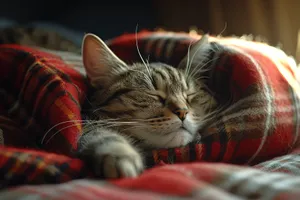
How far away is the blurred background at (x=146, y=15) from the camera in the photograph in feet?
5.85

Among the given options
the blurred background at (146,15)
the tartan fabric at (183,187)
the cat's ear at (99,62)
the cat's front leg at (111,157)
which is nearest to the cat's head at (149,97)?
the cat's ear at (99,62)

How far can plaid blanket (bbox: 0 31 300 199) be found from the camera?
67 cm

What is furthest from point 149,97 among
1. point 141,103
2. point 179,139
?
point 179,139

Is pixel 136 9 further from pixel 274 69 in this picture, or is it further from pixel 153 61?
pixel 274 69

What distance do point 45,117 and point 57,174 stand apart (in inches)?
11.1

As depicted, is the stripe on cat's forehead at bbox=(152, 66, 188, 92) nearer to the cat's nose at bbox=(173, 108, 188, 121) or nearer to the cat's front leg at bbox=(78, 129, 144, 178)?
the cat's nose at bbox=(173, 108, 188, 121)

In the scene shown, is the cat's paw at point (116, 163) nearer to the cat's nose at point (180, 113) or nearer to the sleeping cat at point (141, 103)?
the sleeping cat at point (141, 103)

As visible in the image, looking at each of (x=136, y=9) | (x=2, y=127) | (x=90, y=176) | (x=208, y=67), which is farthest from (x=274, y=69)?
(x=136, y=9)

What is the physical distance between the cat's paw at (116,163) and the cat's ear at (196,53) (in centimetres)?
48

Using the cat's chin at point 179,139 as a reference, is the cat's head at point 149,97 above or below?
above

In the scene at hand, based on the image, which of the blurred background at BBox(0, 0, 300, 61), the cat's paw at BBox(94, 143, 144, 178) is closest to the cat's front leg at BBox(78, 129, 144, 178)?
the cat's paw at BBox(94, 143, 144, 178)

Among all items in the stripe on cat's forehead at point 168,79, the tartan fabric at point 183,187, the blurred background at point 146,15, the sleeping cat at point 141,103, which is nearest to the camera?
the tartan fabric at point 183,187

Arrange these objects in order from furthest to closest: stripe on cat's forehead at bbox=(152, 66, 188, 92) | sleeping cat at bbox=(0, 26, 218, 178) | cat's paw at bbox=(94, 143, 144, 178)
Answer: stripe on cat's forehead at bbox=(152, 66, 188, 92)
sleeping cat at bbox=(0, 26, 218, 178)
cat's paw at bbox=(94, 143, 144, 178)

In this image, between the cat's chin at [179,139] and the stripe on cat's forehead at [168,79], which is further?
the stripe on cat's forehead at [168,79]
